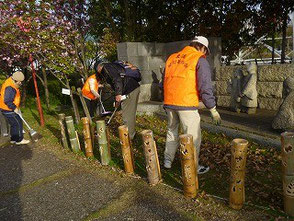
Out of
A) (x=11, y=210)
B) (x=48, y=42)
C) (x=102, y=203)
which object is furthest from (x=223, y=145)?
(x=48, y=42)

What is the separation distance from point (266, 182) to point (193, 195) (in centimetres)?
114

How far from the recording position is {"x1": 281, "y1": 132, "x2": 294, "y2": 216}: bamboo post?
8.65 feet

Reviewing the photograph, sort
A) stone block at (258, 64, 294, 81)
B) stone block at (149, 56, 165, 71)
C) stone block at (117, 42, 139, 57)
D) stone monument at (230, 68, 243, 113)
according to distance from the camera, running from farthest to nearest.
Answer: stone block at (149, 56, 165, 71) → stone block at (117, 42, 139, 57) → stone monument at (230, 68, 243, 113) → stone block at (258, 64, 294, 81)

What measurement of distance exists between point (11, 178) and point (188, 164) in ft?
10.6

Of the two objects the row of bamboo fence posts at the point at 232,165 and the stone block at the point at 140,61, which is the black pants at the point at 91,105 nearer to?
the stone block at the point at 140,61

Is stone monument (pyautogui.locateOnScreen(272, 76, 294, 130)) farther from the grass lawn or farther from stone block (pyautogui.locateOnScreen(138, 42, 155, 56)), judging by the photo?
stone block (pyautogui.locateOnScreen(138, 42, 155, 56))

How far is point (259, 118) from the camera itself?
6.10 meters

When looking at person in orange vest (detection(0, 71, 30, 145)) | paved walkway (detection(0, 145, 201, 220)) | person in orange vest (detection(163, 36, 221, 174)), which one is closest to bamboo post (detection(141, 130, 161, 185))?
paved walkway (detection(0, 145, 201, 220))

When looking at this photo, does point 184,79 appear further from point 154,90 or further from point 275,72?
point 154,90

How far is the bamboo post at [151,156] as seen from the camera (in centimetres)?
358

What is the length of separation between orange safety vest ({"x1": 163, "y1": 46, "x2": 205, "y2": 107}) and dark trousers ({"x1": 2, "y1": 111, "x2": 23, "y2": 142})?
438cm

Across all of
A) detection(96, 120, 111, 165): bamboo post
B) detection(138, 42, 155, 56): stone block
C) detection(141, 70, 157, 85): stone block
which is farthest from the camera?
detection(141, 70, 157, 85): stone block

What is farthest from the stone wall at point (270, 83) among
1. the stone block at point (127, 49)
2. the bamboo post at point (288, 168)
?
the bamboo post at point (288, 168)

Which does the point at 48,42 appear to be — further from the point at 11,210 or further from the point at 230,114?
the point at 230,114
